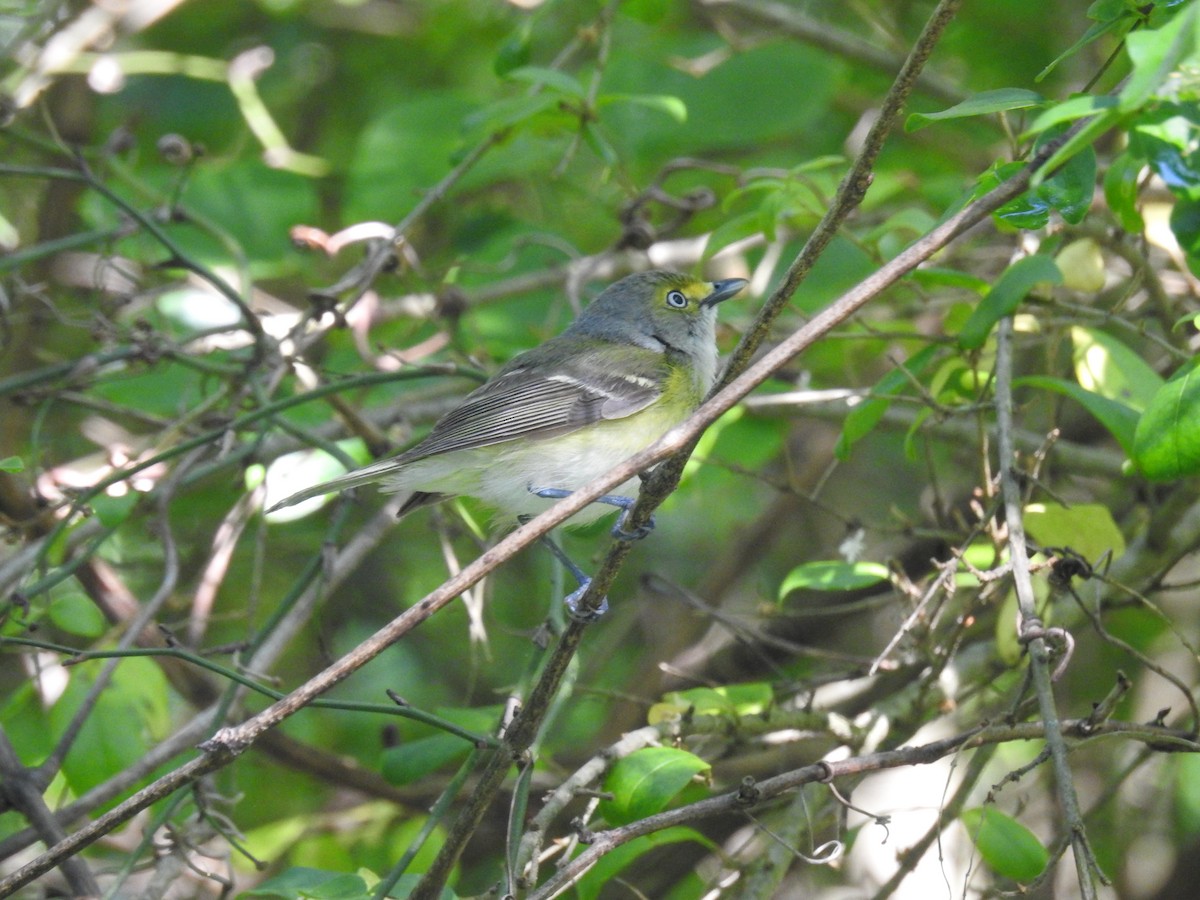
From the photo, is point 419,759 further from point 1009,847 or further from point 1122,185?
point 1122,185

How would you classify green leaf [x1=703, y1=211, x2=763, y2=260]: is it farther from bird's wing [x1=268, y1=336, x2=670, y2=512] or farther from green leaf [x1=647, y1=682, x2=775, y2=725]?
green leaf [x1=647, y1=682, x2=775, y2=725]

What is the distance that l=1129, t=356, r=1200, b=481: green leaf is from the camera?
6.47 feet

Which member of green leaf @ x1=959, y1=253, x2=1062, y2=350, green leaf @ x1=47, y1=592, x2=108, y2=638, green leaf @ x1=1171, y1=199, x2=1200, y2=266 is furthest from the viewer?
green leaf @ x1=47, y1=592, x2=108, y2=638

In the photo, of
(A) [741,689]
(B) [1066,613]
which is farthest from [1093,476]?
(A) [741,689]

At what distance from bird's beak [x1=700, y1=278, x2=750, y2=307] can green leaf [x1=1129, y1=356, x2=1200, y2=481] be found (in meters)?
2.03

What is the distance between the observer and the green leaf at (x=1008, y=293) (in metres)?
2.12

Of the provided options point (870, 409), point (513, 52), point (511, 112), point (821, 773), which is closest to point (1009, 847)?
point (821, 773)

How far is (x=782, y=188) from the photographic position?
2.94m

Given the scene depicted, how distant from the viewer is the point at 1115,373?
278 centimetres

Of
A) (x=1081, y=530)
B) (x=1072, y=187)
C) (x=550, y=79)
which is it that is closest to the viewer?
(x=1072, y=187)

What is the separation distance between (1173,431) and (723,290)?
7.00ft

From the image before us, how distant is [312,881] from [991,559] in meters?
1.79

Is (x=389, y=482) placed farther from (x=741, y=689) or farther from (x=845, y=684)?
(x=845, y=684)

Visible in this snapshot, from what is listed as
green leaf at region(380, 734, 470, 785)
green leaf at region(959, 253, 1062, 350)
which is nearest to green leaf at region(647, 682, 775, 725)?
green leaf at region(380, 734, 470, 785)
